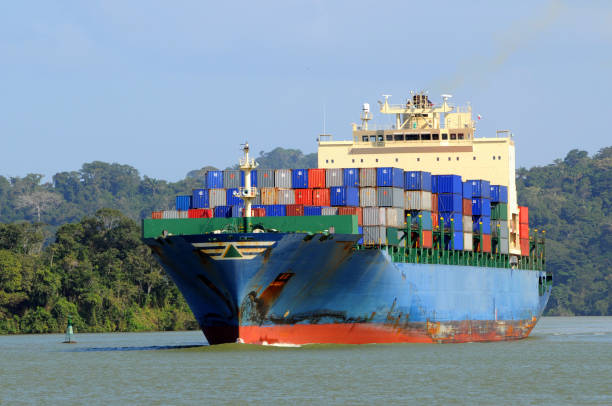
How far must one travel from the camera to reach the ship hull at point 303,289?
57.5 m

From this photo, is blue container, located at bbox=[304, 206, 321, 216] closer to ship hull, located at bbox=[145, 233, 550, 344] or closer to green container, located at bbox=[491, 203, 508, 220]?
ship hull, located at bbox=[145, 233, 550, 344]

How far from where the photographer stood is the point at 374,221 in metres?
63.9

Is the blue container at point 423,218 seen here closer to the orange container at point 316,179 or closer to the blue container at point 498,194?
the orange container at point 316,179

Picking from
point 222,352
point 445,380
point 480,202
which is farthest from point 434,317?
point 445,380

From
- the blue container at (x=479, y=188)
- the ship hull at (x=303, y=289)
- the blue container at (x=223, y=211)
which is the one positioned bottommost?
the ship hull at (x=303, y=289)

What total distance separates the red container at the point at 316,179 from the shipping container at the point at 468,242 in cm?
1117

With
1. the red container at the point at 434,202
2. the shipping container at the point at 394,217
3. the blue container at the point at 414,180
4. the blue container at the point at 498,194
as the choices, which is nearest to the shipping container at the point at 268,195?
the shipping container at the point at 394,217

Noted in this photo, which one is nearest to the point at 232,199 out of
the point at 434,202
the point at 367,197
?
the point at 367,197

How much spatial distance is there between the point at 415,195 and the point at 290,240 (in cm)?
1308

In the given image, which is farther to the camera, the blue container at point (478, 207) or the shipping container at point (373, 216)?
the blue container at point (478, 207)

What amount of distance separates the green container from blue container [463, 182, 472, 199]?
17.6ft

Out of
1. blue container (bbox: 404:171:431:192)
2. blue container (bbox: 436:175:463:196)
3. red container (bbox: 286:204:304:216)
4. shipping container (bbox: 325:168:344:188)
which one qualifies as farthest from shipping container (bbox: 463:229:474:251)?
red container (bbox: 286:204:304:216)

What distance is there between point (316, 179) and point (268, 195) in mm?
2915

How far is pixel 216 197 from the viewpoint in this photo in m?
66.4
